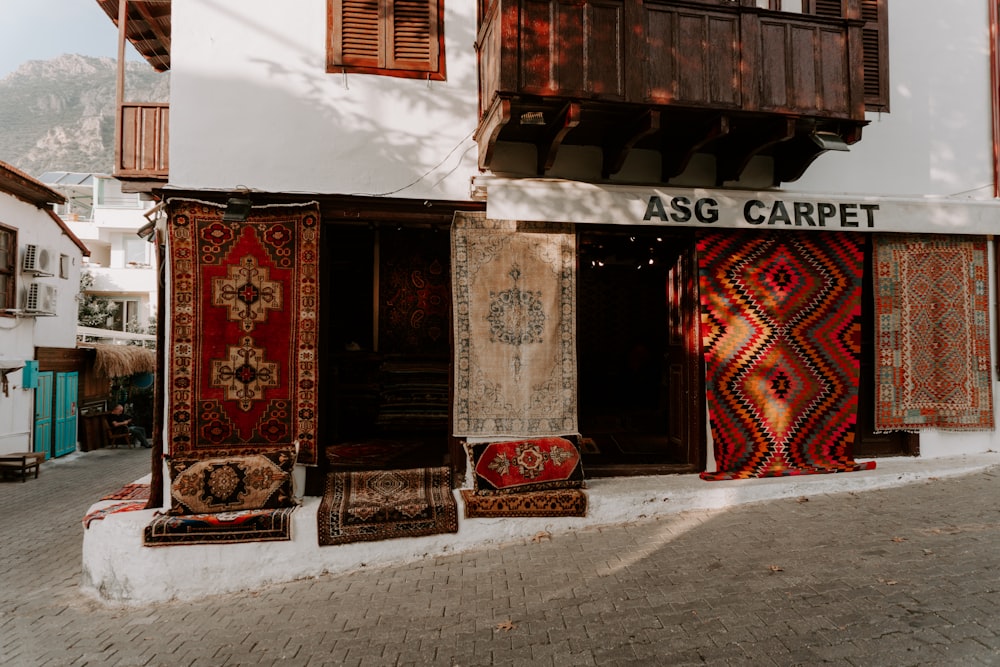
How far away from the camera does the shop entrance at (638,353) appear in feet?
22.7

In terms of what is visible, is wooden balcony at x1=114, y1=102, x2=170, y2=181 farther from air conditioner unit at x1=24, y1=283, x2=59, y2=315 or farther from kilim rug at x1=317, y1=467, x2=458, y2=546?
air conditioner unit at x1=24, y1=283, x2=59, y2=315

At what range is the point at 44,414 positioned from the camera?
14.9 metres

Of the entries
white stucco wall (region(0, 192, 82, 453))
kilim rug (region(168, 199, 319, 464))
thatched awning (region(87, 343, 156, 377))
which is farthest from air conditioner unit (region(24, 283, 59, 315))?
kilim rug (region(168, 199, 319, 464))

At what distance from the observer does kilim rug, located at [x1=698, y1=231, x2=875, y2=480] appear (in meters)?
6.76

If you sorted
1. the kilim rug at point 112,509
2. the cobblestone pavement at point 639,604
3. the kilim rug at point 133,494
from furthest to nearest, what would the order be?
the kilim rug at point 133,494 < the kilim rug at point 112,509 < the cobblestone pavement at point 639,604

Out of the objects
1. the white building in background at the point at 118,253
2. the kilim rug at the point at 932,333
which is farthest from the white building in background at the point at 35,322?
the kilim rug at the point at 932,333

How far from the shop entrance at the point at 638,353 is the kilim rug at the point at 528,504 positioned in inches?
30.8

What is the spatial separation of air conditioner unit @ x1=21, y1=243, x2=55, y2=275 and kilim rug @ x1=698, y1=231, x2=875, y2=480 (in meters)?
14.8

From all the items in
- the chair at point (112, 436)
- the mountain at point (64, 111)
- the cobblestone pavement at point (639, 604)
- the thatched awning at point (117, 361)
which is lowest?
the chair at point (112, 436)

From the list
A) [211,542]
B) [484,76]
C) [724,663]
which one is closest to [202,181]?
[484,76]

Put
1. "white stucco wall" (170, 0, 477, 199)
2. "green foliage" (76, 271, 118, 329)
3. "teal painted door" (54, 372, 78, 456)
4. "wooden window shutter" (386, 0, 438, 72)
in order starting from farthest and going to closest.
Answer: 1. "green foliage" (76, 271, 118, 329)
2. "teal painted door" (54, 372, 78, 456)
3. "wooden window shutter" (386, 0, 438, 72)
4. "white stucco wall" (170, 0, 477, 199)

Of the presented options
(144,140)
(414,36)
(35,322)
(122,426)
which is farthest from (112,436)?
(414,36)

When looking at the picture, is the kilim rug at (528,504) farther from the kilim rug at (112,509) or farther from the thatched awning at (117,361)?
the thatched awning at (117,361)

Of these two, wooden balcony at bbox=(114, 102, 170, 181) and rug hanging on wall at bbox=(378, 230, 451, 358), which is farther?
rug hanging on wall at bbox=(378, 230, 451, 358)
